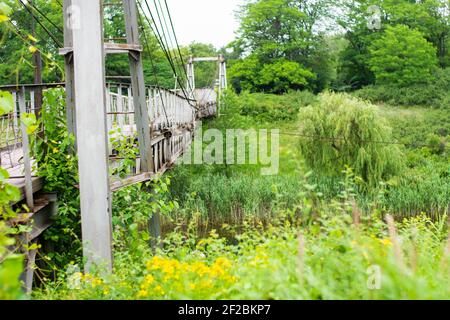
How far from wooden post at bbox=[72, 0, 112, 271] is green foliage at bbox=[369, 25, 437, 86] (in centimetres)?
3038

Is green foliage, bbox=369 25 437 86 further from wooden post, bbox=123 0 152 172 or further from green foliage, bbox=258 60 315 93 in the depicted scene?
wooden post, bbox=123 0 152 172

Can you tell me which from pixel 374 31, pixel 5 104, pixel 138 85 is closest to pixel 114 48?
pixel 138 85

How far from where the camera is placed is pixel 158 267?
102 inches

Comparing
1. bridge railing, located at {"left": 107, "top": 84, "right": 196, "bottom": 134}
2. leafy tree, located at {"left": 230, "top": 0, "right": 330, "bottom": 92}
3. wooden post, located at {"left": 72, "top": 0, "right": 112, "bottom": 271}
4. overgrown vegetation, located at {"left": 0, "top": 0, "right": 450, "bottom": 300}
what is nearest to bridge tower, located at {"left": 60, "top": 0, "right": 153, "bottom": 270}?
wooden post, located at {"left": 72, "top": 0, "right": 112, "bottom": 271}

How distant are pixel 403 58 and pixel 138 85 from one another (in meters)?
30.8

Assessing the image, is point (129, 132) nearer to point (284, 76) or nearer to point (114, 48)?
point (114, 48)

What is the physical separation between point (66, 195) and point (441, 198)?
40.6 ft

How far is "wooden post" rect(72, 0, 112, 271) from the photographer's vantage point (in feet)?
14.2

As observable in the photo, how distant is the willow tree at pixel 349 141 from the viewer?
51.4 feet

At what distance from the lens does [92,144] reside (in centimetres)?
434

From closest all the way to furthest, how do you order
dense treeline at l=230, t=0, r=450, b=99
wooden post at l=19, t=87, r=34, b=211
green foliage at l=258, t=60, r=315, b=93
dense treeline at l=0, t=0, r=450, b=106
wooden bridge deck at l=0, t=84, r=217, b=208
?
wooden post at l=19, t=87, r=34, b=211, wooden bridge deck at l=0, t=84, r=217, b=208, dense treeline at l=0, t=0, r=450, b=106, dense treeline at l=230, t=0, r=450, b=99, green foliage at l=258, t=60, r=315, b=93

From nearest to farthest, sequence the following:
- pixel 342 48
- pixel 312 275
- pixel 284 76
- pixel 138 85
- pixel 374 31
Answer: pixel 312 275, pixel 138 85, pixel 284 76, pixel 374 31, pixel 342 48
